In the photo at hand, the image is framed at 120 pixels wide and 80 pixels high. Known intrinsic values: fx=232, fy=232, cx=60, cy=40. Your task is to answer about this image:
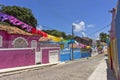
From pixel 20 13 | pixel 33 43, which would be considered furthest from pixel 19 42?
pixel 20 13

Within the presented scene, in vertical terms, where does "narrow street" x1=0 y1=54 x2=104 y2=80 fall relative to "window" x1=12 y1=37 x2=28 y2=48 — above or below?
below

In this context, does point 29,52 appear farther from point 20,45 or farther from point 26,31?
point 26,31

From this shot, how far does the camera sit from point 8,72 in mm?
18234

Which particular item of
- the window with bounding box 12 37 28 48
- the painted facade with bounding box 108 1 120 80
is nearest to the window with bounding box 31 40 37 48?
the window with bounding box 12 37 28 48

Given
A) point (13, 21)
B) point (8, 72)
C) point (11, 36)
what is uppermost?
point (13, 21)

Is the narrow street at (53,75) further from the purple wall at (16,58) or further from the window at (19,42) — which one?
the window at (19,42)

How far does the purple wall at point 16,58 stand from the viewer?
2047 cm

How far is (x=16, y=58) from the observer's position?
2227 cm

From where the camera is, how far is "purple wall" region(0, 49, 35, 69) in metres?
20.5

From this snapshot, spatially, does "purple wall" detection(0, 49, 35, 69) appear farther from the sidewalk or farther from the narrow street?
the sidewalk

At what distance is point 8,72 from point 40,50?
10.3 metres

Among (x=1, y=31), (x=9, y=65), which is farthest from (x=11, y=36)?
(x=9, y=65)

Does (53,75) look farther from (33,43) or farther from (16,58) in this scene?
(33,43)

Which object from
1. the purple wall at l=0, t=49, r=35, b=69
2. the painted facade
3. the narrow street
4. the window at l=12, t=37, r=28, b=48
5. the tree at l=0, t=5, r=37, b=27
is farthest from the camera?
the tree at l=0, t=5, r=37, b=27
